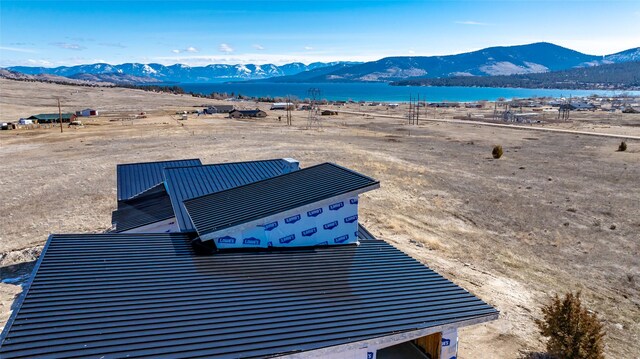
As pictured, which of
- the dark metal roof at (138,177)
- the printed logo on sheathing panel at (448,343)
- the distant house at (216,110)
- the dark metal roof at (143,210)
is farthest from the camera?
the distant house at (216,110)

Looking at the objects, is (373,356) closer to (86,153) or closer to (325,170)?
(325,170)

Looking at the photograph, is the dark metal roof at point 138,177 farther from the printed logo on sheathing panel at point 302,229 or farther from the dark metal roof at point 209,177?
the printed logo on sheathing panel at point 302,229

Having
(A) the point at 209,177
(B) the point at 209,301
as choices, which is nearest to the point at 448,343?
(B) the point at 209,301

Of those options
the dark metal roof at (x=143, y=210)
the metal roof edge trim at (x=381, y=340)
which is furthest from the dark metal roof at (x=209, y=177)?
the metal roof edge trim at (x=381, y=340)

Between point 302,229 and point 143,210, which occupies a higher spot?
point 302,229

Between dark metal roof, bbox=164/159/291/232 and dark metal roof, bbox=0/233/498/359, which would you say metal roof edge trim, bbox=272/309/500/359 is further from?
dark metal roof, bbox=164/159/291/232

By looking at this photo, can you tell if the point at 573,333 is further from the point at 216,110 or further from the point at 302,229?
the point at 216,110
